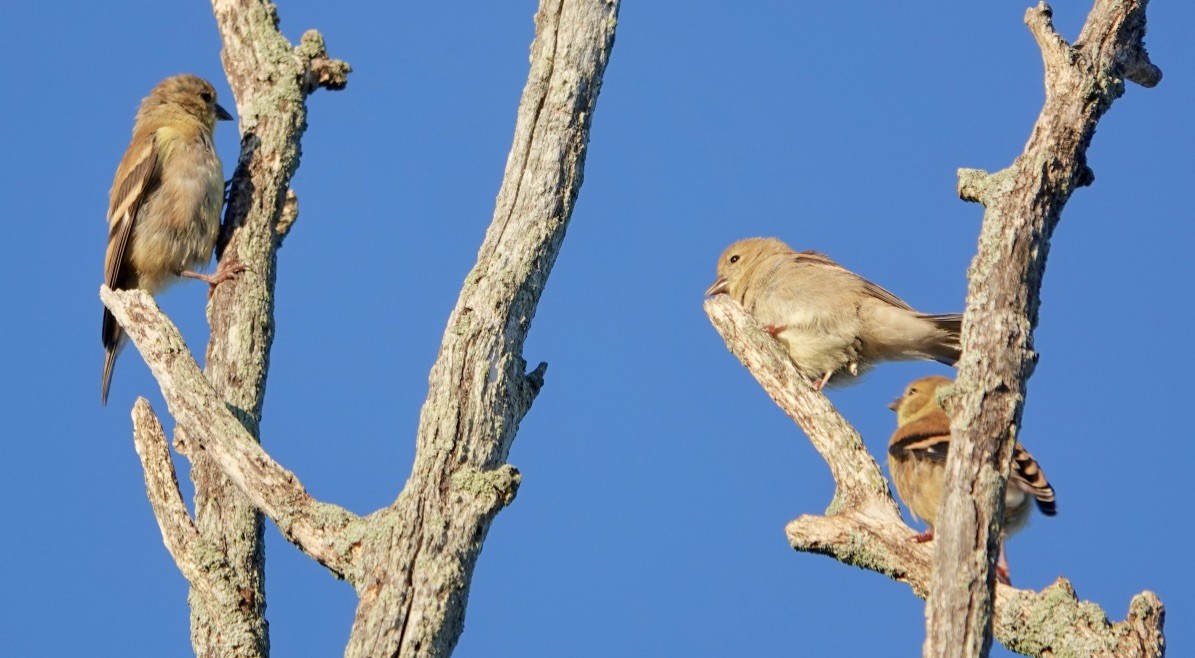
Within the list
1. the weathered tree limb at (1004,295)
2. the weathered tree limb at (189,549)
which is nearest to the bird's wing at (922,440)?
the weathered tree limb at (1004,295)

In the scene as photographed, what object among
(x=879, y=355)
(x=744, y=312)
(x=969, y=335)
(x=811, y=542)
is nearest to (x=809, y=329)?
(x=879, y=355)

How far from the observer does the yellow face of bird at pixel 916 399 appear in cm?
817

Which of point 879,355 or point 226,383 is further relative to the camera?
point 879,355

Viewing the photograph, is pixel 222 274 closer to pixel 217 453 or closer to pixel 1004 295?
pixel 217 453

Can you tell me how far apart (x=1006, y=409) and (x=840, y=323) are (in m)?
4.00

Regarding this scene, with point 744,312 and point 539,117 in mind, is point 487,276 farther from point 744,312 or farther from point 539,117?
point 744,312

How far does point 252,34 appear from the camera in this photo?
764cm

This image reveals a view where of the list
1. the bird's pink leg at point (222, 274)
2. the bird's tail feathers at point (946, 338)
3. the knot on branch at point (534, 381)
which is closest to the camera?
the knot on branch at point (534, 381)

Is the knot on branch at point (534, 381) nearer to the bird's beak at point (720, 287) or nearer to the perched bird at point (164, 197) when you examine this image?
the perched bird at point (164, 197)

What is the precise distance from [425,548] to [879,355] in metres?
4.36

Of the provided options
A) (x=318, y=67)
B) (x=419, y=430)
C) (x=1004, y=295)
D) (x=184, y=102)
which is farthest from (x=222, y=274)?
(x=1004, y=295)

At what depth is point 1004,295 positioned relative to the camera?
4602mm

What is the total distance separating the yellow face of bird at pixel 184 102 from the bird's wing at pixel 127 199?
0.33 metres

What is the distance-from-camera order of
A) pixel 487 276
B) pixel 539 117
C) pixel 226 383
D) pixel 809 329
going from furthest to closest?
pixel 809 329, pixel 226 383, pixel 539 117, pixel 487 276
